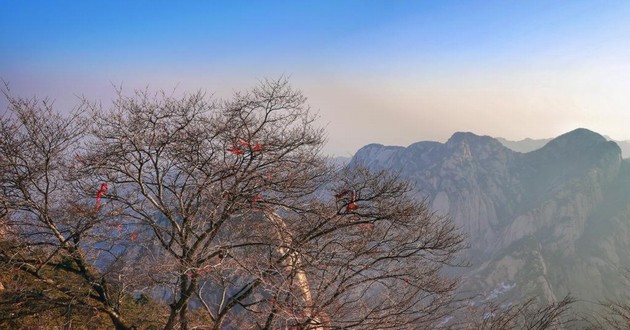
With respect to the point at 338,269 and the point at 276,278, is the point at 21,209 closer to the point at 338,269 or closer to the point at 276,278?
the point at 276,278

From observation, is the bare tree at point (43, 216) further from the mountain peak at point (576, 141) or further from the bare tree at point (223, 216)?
the mountain peak at point (576, 141)

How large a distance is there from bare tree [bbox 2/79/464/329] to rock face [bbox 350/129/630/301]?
2563 inches

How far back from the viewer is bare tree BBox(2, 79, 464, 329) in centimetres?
832

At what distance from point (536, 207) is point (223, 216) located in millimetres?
114170

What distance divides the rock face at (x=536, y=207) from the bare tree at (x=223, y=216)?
65.1 metres

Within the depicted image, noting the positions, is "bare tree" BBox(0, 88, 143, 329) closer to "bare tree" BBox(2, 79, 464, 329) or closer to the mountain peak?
"bare tree" BBox(2, 79, 464, 329)

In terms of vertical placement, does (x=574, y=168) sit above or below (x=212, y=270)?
below

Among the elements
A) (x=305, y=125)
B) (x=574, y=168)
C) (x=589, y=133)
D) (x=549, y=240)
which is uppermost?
(x=305, y=125)

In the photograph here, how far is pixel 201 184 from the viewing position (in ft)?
27.8

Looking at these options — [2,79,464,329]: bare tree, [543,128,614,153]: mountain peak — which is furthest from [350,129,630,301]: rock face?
[2,79,464,329]: bare tree

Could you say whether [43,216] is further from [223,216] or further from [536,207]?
[536,207]

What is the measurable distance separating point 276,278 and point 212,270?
4.53ft

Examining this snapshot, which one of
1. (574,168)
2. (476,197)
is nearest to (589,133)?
(574,168)

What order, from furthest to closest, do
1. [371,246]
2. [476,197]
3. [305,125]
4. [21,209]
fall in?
[476,197] < [371,246] < [305,125] < [21,209]
